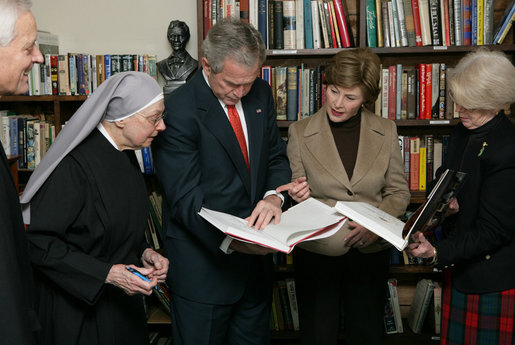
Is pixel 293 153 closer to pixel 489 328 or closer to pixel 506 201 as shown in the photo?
pixel 506 201

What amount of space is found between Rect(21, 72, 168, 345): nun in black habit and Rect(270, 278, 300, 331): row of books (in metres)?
A: 1.42

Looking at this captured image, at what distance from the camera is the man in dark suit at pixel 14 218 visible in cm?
107

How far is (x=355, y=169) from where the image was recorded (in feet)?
7.10

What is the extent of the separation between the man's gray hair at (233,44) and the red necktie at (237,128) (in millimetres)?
204

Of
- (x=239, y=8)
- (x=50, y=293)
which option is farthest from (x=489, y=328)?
(x=239, y=8)

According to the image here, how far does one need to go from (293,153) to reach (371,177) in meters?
0.36

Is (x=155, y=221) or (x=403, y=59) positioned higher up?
(x=403, y=59)

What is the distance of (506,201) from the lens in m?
1.75

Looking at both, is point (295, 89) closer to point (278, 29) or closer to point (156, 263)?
point (278, 29)

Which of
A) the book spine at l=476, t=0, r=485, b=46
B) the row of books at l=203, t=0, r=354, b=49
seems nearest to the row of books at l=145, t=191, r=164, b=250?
the row of books at l=203, t=0, r=354, b=49

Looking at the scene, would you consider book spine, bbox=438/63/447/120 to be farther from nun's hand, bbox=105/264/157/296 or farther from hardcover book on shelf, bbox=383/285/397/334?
nun's hand, bbox=105/264/157/296

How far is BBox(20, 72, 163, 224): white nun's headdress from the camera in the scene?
1543 millimetres

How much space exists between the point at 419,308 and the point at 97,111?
234cm

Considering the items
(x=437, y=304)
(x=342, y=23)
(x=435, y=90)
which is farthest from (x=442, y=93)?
(x=437, y=304)
